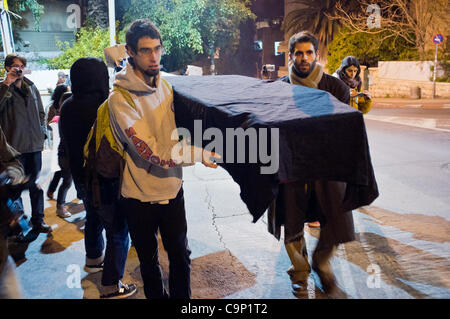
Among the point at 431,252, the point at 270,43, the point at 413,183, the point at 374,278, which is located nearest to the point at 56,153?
the point at 374,278

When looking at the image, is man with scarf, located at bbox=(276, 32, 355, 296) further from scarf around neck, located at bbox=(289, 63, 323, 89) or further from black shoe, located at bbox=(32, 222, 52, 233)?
black shoe, located at bbox=(32, 222, 52, 233)

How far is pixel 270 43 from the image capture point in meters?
41.7

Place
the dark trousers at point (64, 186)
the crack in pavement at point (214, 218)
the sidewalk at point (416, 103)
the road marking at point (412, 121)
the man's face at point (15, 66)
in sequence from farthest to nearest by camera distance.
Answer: the sidewalk at point (416, 103), the road marking at point (412, 121), the dark trousers at point (64, 186), the man's face at point (15, 66), the crack in pavement at point (214, 218)

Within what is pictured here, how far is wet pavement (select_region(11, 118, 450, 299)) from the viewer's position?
3.45m

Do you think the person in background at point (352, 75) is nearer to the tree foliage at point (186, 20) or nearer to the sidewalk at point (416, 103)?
the sidewalk at point (416, 103)

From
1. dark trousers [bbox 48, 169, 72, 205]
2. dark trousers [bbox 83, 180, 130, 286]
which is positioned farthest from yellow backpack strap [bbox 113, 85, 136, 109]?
dark trousers [bbox 48, 169, 72, 205]

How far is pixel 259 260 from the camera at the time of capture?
4023mm

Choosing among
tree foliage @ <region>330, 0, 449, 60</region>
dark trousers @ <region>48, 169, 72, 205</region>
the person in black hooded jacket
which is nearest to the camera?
the person in black hooded jacket

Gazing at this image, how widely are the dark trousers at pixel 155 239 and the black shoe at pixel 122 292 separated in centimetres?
60

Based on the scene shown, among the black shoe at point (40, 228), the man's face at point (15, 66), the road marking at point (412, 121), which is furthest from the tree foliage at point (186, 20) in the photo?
the black shoe at point (40, 228)

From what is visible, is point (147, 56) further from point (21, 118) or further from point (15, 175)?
point (21, 118)

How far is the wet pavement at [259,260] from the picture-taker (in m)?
3.45

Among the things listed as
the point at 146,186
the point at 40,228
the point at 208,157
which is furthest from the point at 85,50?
the point at 208,157
